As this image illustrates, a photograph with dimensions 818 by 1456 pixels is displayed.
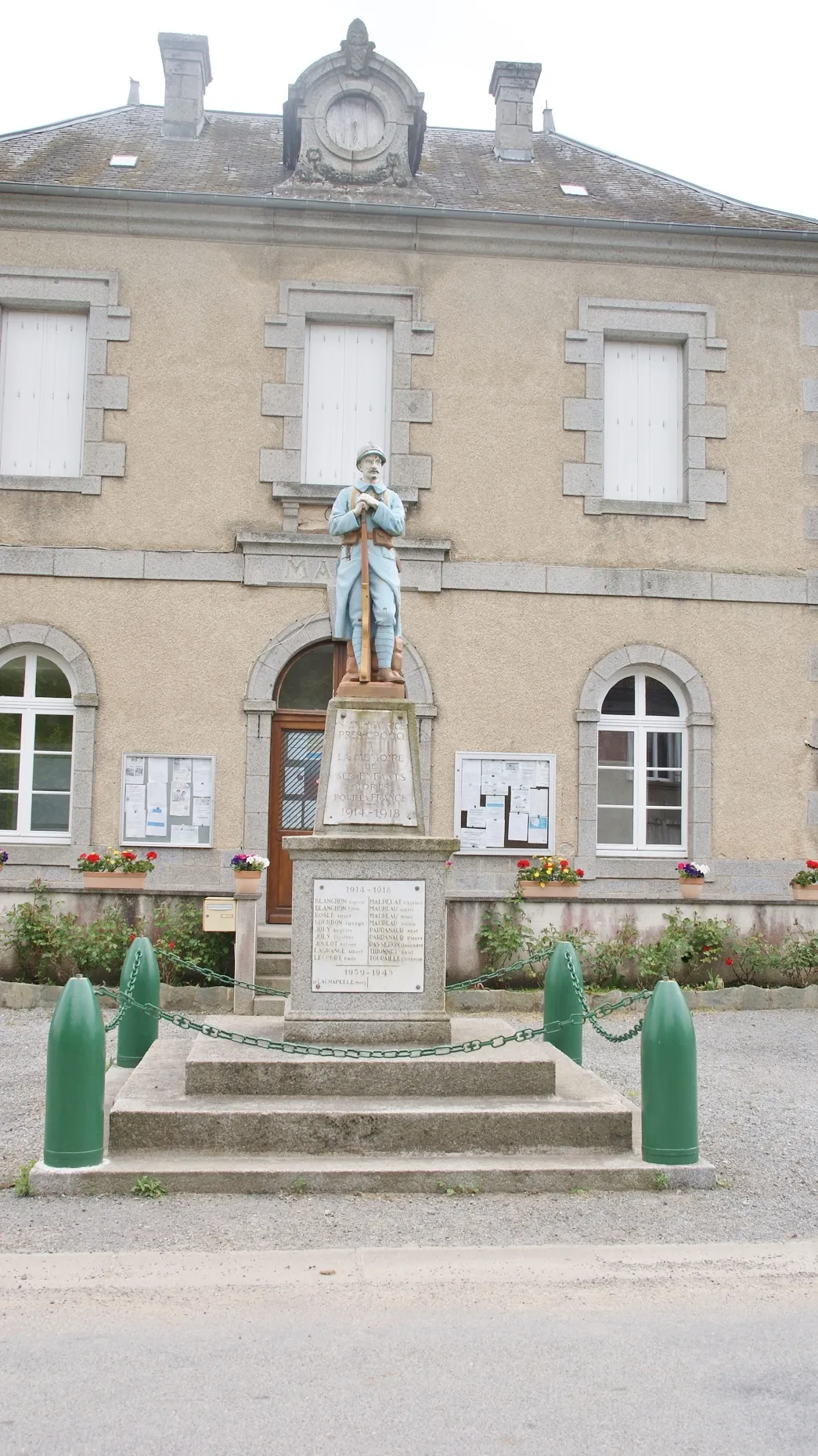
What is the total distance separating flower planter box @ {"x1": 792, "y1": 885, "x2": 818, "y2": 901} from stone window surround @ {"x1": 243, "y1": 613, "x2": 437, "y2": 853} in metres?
3.44

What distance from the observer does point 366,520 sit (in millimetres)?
6957

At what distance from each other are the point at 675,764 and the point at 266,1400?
29.7 feet

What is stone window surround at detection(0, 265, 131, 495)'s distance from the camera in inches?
452

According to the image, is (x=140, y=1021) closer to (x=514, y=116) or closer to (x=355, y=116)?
(x=355, y=116)

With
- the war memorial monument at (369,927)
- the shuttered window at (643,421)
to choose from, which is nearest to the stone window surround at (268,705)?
the shuttered window at (643,421)

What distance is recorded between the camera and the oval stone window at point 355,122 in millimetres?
12289

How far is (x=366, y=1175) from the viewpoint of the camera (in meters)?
5.28

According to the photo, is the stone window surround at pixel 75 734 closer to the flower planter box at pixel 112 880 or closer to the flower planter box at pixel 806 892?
the flower planter box at pixel 112 880

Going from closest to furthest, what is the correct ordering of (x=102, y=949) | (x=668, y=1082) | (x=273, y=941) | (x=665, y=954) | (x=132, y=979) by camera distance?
(x=668, y=1082)
(x=132, y=979)
(x=102, y=949)
(x=273, y=941)
(x=665, y=954)

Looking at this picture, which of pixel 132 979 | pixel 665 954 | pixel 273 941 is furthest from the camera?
pixel 665 954

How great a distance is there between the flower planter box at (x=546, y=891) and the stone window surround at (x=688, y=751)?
0.33 m

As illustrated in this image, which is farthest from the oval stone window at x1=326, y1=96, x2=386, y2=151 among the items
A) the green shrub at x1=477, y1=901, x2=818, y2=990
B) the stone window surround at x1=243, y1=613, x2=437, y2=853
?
the green shrub at x1=477, y1=901, x2=818, y2=990

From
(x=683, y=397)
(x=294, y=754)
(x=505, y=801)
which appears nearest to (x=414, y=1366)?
(x=505, y=801)

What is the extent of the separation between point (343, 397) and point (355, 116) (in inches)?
115
